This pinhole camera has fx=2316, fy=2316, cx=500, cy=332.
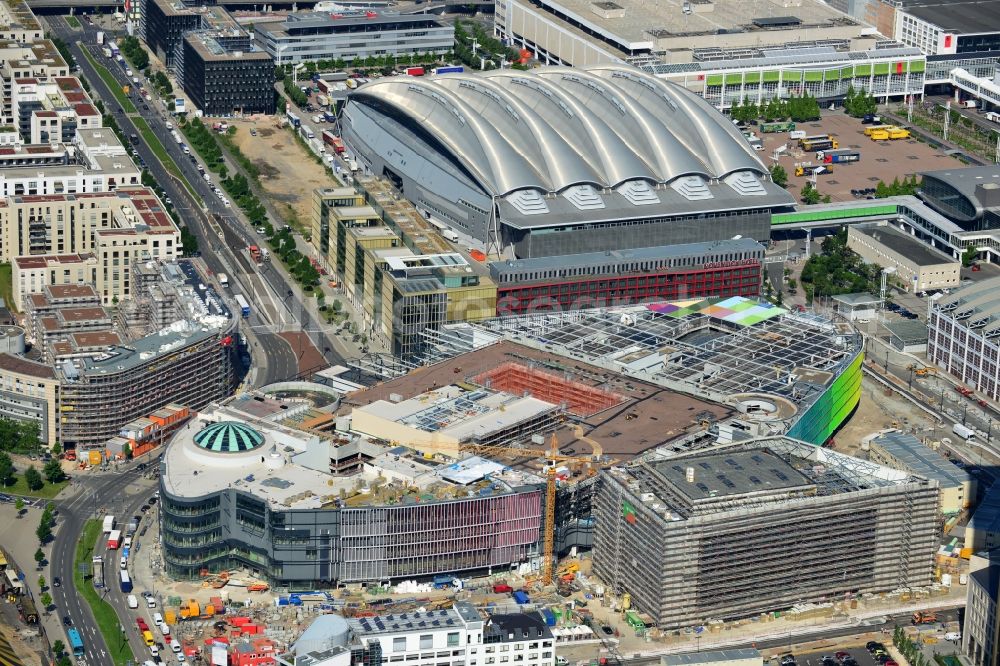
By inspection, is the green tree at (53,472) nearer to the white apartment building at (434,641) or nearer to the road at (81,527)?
the road at (81,527)

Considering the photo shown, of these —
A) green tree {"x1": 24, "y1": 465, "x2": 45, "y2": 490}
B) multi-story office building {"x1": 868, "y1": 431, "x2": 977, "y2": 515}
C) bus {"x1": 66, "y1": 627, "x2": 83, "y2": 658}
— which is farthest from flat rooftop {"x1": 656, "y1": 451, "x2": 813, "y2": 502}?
green tree {"x1": 24, "y1": 465, "x2": 45, "y2": 490}

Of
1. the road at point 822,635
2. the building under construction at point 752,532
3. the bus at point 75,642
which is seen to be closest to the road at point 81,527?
the bus at point 75,642

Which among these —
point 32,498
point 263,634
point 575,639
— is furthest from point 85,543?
point 575,639

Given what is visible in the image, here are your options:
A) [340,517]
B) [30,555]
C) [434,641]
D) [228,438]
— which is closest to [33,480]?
[30,555]

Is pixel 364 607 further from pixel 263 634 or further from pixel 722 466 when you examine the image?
pixel 722 466

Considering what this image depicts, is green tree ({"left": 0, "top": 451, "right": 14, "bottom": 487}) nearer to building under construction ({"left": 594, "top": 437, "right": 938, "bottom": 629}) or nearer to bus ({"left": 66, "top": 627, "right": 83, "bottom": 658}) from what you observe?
bus ({"left": 66, "top": 627, "right": 83, "bottom": 658})

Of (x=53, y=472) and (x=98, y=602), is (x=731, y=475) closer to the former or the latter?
(x=98, y=602)
